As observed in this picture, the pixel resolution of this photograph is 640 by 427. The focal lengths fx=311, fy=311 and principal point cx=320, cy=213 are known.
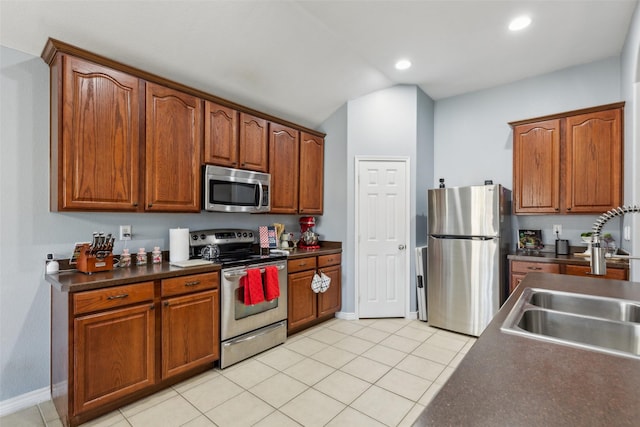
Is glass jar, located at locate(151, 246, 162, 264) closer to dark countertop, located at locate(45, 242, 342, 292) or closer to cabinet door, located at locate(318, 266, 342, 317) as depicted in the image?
dark countertop, located at locate(45, 242, 342, 292)

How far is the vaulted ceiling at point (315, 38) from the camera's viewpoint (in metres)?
2.14

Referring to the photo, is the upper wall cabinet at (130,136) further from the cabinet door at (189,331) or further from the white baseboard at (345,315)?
the white baseboard at (345,315)

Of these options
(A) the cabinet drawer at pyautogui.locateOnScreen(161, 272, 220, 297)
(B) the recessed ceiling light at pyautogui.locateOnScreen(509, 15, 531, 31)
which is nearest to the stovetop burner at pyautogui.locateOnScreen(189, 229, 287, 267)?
(A) the cabinet drawer at pyautogui.locateOnScreen(161, 272, 220, 297)

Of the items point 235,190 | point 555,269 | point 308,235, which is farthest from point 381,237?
point 235,190

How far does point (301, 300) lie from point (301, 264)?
392 mm

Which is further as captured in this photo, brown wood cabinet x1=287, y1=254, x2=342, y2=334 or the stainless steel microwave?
brown wood cabinet x1=287, y1=254, x2=342, y2=334

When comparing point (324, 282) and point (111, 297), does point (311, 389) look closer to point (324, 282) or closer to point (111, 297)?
point (324, 282)

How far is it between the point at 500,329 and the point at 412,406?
1.38 meters

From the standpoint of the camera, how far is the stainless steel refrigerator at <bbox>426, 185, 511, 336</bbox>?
3238mm

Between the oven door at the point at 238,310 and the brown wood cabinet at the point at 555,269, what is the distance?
7.67 feet

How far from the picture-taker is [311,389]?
2328 millimetres

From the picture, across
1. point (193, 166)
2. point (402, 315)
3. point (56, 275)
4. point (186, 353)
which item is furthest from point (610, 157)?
point (56, 275)

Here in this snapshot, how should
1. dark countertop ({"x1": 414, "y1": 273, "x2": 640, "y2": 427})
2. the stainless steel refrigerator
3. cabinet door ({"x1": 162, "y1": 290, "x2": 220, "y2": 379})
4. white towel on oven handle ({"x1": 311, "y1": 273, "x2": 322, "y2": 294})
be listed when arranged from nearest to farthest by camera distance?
dark countertop ({"x1": 414, "y1": 273, "x2": 640, "y2": 427}) → cabinet door ({"x1": 162, "y1": 290, "x2": 220, "y2": 379}) → the stainless steel refrigerator → white towel on oven handle ({"x1": 311, "y1": 273, "x2": 322, "y2": 294})

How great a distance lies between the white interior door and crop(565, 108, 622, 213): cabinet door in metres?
1.65
